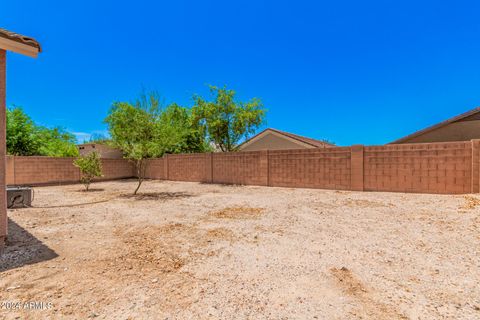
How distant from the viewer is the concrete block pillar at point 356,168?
10.5 meters

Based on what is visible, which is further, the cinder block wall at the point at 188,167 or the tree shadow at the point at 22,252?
the cinder block wall at the point at 188,167

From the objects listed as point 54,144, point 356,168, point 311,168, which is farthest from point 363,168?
point 54,144

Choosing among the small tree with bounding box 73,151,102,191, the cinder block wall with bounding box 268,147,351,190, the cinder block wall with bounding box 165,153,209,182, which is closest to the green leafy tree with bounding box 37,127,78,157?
the small tree with bounding box 73,151,102,191

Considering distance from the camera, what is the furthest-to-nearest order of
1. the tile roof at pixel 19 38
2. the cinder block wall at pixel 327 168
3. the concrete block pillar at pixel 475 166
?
the cinder block wall at pixel 327 168 → the concrete block pillar at pixel 475 166 → the tile roof at pixel 19 38

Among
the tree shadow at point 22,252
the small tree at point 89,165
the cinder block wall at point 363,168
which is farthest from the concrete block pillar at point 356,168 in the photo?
the small tree at point 89,165

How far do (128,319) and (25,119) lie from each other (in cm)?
2259

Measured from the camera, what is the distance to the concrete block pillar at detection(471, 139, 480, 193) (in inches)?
321

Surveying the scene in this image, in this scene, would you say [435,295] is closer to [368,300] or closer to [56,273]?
[368,300]

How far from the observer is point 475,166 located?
27.0 feet

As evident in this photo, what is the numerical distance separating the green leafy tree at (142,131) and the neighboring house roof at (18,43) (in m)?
6.40

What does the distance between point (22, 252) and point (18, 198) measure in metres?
5.43

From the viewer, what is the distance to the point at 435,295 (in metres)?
2.48

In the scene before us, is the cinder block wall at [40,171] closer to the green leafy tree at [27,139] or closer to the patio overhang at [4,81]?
the green leafy tree at [27,139]

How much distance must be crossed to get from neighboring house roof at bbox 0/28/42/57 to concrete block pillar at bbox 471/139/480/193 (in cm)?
1238
